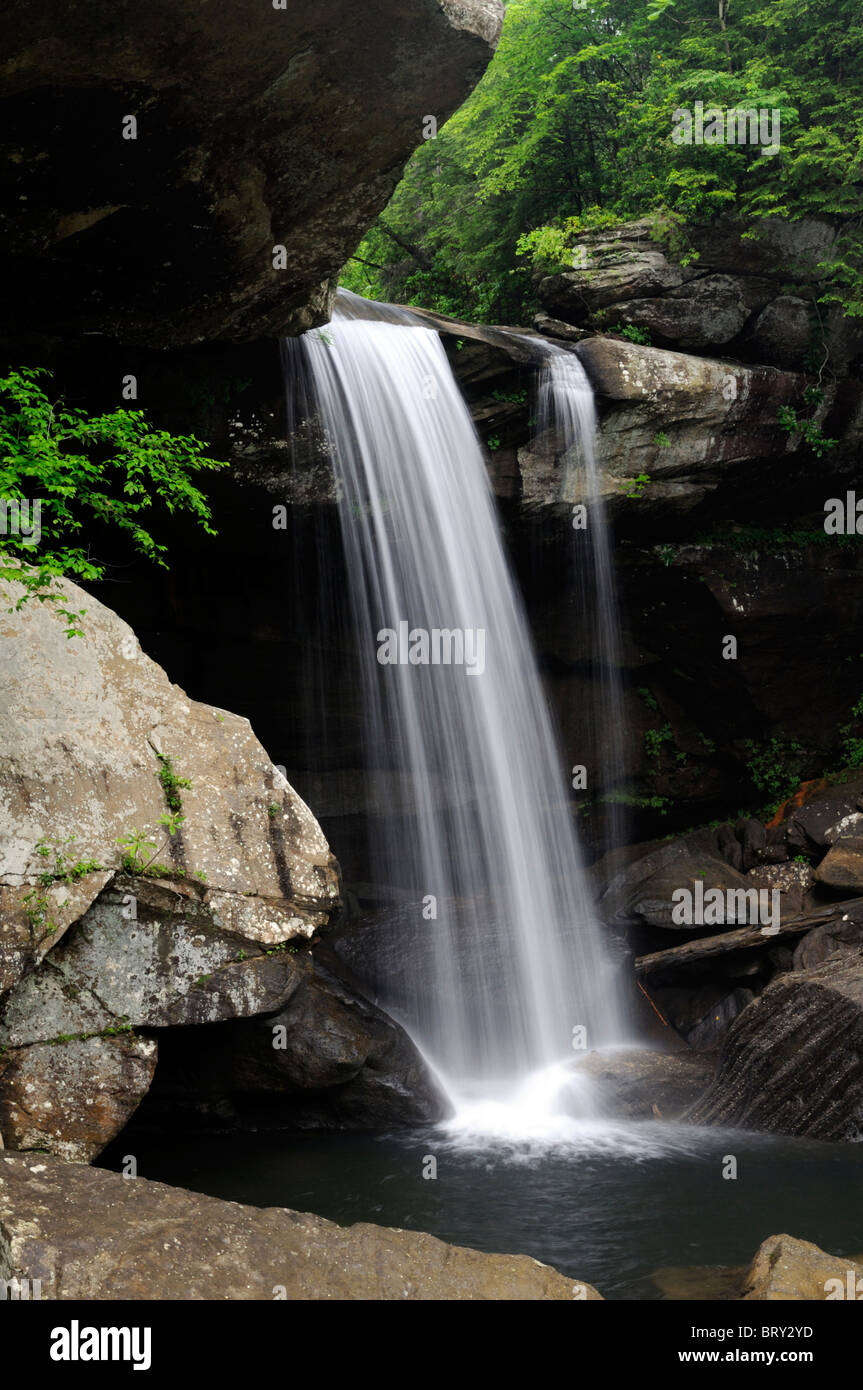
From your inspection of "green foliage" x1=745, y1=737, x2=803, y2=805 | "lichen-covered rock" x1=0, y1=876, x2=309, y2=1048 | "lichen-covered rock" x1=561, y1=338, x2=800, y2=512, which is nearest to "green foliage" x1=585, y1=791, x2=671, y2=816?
"green foliage" x1=745, y1=737, x2=803, y2=805

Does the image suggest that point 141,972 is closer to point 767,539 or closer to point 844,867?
point 844,867

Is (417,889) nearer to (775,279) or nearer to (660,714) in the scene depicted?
(660,714)

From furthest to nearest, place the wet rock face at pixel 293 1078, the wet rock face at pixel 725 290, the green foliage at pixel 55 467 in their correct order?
the wet rock face at pixel 725 290
the wet rock face at pixel 293 1078
the green foliage at pixel 55 467

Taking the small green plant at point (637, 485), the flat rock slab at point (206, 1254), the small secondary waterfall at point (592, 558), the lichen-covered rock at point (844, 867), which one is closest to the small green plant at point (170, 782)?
the flat rock slab at point (206, 1254)

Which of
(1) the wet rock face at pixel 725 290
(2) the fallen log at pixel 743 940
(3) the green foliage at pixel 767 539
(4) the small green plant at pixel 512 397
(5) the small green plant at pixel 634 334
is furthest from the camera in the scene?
(3) the green foliage at pixel 767 539

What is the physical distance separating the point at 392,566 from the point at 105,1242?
8720 mm

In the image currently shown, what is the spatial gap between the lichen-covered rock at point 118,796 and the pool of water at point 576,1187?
2324 millimetres

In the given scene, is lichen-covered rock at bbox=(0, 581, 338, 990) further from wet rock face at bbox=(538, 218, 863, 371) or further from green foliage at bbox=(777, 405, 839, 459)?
green foliage at bbox=(777, 405, 839, 459)

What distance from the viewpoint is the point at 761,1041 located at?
887 cm

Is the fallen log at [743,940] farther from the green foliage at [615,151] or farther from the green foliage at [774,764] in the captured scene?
the green foliage at [615,151]

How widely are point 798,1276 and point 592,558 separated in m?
9.97

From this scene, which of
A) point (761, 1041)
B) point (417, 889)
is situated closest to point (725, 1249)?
point (761, 1041)

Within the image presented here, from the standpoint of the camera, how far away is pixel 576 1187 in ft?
25.2

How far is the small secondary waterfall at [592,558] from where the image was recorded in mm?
12297
